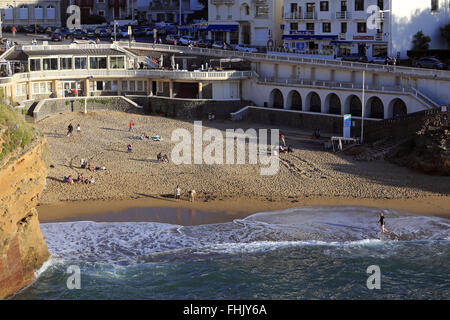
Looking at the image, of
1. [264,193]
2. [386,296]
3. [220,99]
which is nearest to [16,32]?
[220,99]

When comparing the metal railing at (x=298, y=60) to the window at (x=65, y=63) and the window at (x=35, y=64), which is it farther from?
the window at (x=35, y=64)

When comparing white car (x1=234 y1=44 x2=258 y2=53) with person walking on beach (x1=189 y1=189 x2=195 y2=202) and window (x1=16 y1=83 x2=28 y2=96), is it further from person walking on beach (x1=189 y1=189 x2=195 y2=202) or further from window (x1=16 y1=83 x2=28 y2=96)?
person walking on beach (x1=189 y1=189 x2=195 y2=202)

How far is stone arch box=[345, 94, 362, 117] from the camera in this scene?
54.8 m

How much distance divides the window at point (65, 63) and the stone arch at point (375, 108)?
2376 cm

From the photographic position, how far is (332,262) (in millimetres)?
33156

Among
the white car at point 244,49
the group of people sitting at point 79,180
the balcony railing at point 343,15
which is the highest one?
the balcony railing at point 343,15

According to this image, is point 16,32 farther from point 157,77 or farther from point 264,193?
point 264,193

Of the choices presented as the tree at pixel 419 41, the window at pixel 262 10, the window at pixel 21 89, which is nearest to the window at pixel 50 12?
the window at pixel 262 10

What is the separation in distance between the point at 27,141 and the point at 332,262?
13.8 metres

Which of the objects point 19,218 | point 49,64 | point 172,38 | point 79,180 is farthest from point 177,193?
point 172,38

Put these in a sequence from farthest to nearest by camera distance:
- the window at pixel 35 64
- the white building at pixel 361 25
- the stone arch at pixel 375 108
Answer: the white building at pixel 361 25 → the window at pixel 35 64 → the stone arch at pixel 375 108

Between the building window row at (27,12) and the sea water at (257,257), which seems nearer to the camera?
the sea water at (257,257)

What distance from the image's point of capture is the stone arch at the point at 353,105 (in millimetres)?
54775

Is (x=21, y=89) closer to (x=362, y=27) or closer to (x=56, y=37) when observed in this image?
(x=56, y=37)
